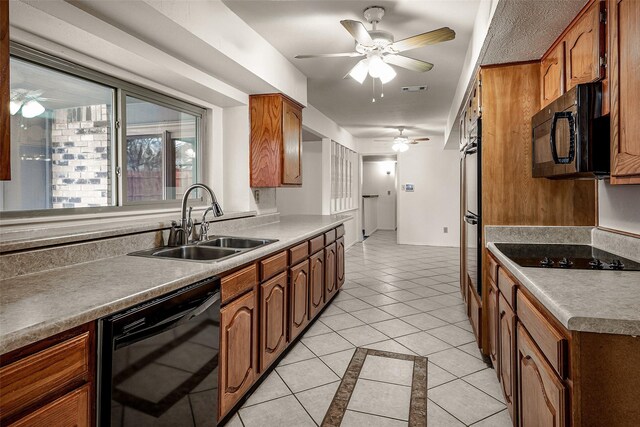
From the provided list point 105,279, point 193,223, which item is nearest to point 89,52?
point 193,223

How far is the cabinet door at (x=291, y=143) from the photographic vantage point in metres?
3.50

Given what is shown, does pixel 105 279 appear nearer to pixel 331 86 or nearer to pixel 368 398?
pixel 368 398

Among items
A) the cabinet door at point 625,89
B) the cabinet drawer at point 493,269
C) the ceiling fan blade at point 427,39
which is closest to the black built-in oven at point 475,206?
the cabinet drawer at point 493,269

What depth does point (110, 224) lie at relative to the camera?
2.15 meters

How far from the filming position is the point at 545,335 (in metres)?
1.25

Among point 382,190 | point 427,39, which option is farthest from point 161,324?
point 382,190

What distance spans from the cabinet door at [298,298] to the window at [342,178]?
142 inches

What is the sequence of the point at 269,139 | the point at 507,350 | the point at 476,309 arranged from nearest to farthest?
1. the point at 507,350
2. the point at 476,309
3. the point at 269,139

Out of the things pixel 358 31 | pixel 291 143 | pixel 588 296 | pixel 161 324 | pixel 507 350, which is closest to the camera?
pixel 588 296

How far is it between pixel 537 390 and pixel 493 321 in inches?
39.7

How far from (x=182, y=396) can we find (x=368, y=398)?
109cm

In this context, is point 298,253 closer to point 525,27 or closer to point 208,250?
point 208,250

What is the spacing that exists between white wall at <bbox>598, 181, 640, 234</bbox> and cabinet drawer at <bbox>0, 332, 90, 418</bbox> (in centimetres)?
241

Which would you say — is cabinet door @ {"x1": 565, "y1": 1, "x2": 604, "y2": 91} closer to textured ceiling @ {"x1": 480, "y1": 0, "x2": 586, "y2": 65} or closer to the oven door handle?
textured ceiling @ {"x1": 480, "y1": 0, "x2": 586, "y2": 65}
